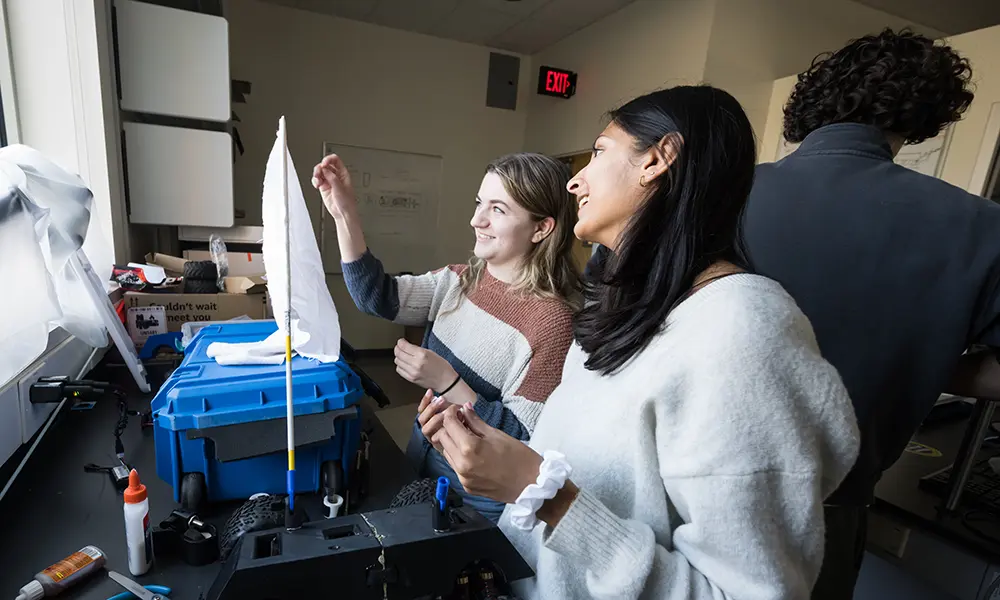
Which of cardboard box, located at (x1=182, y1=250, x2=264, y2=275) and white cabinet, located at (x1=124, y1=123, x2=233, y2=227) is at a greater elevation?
white cabinet, located at (x1=124, y1=123, x2=233, y2=227)

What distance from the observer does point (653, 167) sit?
652 millimetres

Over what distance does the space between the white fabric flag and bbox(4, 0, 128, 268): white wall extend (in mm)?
1047

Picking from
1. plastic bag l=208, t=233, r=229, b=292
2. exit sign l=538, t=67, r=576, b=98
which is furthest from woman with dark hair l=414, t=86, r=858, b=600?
exit sign l=538, t=67, r=576, b=98

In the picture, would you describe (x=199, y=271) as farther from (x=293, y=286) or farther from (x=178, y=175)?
(x=293, y=286)

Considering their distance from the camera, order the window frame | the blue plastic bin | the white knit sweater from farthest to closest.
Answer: the window frame, the blue plastic bin, the white knit sweater

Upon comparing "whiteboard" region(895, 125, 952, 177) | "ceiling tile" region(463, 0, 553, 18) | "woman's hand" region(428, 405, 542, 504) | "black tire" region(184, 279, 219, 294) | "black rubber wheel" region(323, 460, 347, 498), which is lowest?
"black rubber wheel" region(323, 460, 347, 498)

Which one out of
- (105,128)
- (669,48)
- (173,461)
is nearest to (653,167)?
(173,461)

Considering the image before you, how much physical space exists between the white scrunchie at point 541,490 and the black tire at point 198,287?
1.75 m

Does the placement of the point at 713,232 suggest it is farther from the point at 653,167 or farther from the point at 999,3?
the point at 999,3

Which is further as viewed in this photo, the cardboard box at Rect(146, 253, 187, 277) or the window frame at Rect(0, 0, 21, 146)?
the cardboard box at Rect(146, 253, 187, 277)

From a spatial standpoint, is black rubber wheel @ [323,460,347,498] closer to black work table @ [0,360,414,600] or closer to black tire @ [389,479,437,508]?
black work table @ [0,360,414,600]

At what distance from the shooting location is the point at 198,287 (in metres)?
1.85

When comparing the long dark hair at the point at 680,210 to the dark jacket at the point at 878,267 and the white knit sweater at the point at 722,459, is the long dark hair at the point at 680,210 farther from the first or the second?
the dark jacket at the point at 878,267

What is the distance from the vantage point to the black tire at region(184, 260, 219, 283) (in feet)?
6.01
